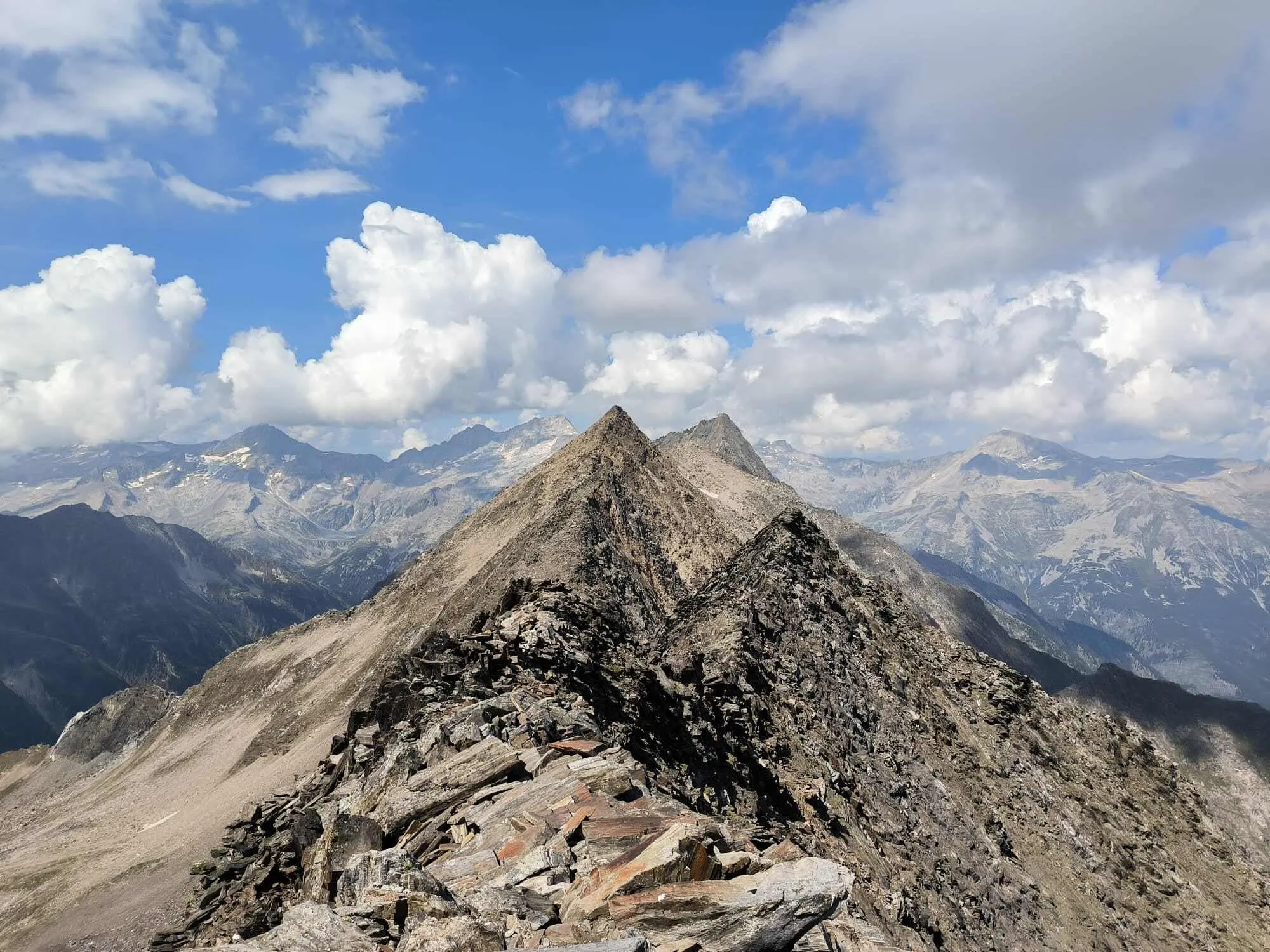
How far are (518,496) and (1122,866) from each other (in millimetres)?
84459

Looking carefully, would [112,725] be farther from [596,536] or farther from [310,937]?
[310,937]

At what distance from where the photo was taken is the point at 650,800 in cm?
1942

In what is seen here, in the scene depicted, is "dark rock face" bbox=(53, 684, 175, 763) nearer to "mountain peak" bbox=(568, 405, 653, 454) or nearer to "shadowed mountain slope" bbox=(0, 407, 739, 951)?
"shadowed mountain slope" bbox=(0, 407, 739, 951)

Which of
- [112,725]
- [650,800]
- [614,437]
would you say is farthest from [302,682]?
[650,800]

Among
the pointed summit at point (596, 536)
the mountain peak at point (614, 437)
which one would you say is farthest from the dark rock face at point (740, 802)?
the mountain peak at point (614, 437)

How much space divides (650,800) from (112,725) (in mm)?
164780

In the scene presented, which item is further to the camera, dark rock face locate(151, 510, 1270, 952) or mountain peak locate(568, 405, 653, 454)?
mountain peak locate(568, 405, 653, 454)

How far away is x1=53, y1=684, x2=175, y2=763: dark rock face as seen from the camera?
13788 centimetres

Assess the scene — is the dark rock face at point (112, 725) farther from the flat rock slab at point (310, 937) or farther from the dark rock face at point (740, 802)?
the flat rock slab at point (310, 937)

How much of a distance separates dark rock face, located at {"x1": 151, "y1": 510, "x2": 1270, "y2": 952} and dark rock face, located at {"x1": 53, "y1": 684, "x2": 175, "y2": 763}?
4953 inches

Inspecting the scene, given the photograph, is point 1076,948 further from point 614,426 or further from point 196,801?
point 614,426

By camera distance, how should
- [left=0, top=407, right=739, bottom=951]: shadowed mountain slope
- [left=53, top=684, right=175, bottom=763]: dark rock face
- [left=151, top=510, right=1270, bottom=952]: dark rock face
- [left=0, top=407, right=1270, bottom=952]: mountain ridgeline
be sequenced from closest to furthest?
[left=151, top=510, right=1270, bottom=952]: dark rock face
[left=0, top=407, right=1270, bottom=952]: mountain ridgeline
[left=0, top=407, right=739, bottom=951]: shadowed mountain slope
[left=53, top=684, right=175, bottom=763]: dark rock face

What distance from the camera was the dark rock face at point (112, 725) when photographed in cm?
13788

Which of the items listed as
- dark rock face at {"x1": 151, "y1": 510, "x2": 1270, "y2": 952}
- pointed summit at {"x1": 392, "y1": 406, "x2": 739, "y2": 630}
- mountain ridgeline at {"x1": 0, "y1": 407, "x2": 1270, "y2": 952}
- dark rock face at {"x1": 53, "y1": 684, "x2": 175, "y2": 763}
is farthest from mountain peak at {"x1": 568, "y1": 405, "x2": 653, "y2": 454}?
dark rock face at {"x1": 53, "y1": 684, "x2": 175, "y2": 763}
